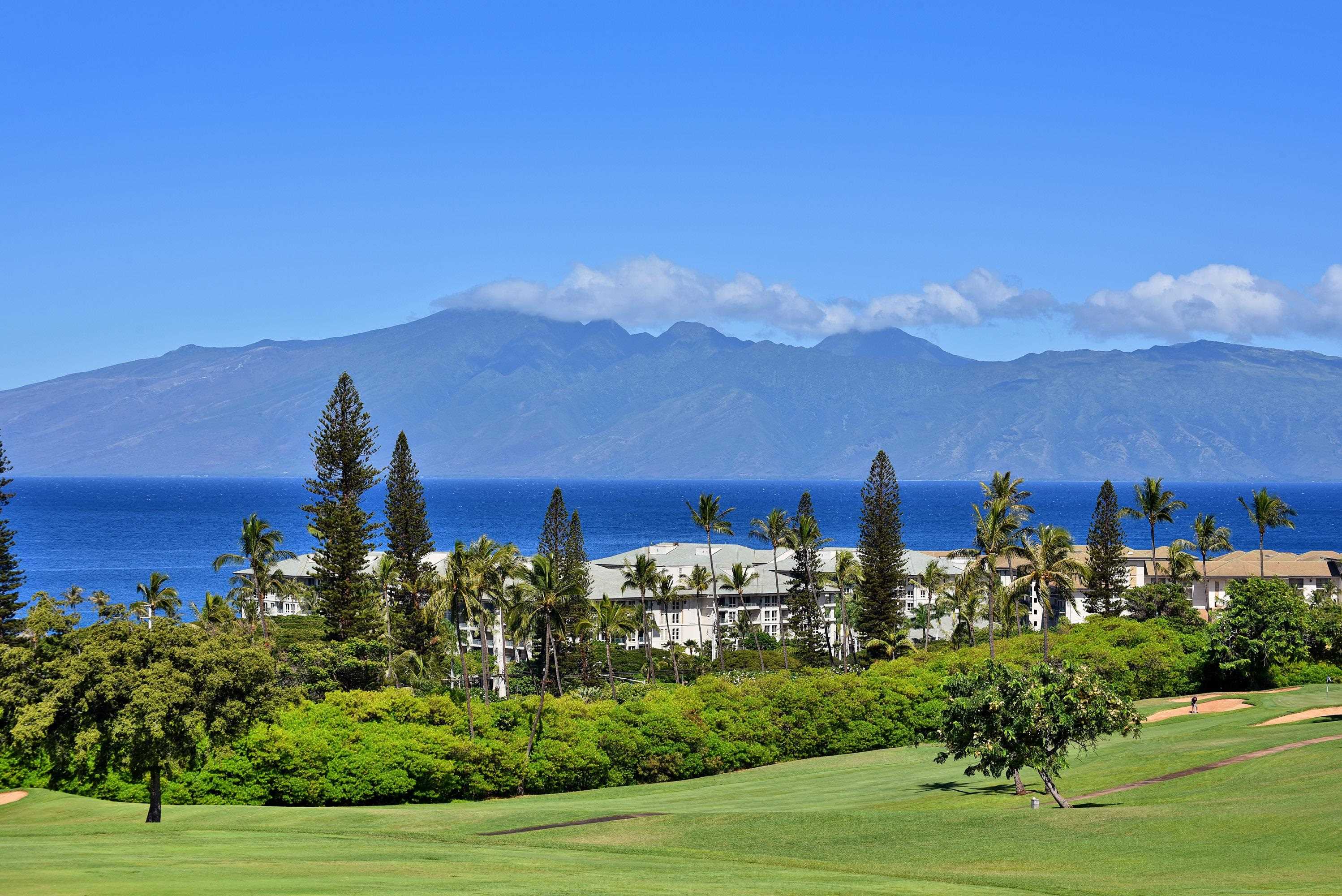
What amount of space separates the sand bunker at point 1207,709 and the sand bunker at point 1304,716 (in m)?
4.70

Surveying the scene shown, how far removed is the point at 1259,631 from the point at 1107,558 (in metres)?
26.6

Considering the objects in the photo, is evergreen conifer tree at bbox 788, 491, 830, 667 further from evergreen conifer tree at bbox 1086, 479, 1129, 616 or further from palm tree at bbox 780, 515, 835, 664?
evergreen conifer tree at bbox 1086, 479, 1129, 616

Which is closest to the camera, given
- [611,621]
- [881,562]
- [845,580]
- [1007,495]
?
[1007,495]

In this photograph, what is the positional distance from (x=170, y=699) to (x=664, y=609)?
8121cm

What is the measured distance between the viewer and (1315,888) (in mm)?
24547

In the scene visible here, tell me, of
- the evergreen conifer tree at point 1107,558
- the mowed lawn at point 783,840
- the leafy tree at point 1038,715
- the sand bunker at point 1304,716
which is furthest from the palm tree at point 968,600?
the leafy tree at point 1038,715

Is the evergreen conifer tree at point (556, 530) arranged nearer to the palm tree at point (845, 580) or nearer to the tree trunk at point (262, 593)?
the tree trunk at point (262, 593)

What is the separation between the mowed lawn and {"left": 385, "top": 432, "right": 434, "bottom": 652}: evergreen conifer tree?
25573mm

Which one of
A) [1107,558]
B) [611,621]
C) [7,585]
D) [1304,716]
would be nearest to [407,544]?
[611,621]

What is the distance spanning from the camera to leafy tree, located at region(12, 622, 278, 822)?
1377 inches

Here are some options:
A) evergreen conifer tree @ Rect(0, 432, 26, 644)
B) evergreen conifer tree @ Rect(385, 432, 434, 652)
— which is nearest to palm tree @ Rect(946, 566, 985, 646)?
evergreen conifer tree @ Rect(385, 432, 434, 652)

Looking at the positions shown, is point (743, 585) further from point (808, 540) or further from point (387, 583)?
point (387, 583)

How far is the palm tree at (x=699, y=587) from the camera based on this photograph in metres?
97.2

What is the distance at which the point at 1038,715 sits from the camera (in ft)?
119
